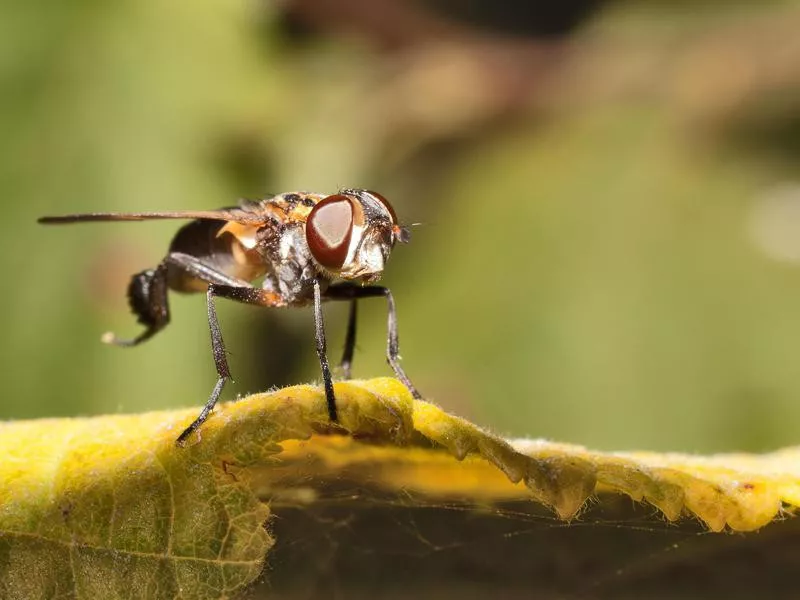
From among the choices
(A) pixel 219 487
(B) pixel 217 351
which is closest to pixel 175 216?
→ (B) pixel 217 351

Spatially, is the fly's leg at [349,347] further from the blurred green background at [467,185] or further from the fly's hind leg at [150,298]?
the blurred green background at [467,185]

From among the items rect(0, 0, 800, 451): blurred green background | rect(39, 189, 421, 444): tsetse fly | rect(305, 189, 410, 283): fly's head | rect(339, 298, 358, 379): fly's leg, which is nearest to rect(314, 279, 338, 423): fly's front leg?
rect(39, 189, 421, 444): tsetse fly

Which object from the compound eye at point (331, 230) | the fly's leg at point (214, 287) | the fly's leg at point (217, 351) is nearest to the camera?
the fly's leg at point (217, 351)

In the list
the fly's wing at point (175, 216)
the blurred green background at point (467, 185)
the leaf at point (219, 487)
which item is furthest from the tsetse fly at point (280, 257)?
the leaf at point (219, 487)

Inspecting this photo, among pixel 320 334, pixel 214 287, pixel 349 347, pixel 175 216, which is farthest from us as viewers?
pixel 349 347

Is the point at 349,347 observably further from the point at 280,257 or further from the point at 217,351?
the point at 217,351

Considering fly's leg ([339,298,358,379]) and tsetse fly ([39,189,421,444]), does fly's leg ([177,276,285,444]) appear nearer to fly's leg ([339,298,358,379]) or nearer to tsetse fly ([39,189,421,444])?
tsetse fly ([39,189,421,444])

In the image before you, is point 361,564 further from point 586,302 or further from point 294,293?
point 586,302
